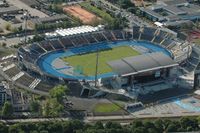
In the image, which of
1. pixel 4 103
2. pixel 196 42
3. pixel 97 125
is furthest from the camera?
pixel 196 42

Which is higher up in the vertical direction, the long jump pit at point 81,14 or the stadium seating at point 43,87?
the stadium seating at point 43,87

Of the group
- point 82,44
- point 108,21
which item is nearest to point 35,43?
point 82,44

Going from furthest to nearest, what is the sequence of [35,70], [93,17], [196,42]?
[93,17] < [196,42] < [35,70]

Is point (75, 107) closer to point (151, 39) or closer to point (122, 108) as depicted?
point (122, 108)

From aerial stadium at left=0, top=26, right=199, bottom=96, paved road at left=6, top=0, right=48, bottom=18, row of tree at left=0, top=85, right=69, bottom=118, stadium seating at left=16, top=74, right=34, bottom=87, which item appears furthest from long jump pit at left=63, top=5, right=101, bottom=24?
row of tree at left=0, top=85, right=69, bottom=118

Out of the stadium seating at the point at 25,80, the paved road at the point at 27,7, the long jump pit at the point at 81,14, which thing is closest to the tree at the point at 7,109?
the stadium seating at the point at 25,80

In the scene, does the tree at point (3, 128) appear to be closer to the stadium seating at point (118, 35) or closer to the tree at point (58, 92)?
the tree at point (58, 92)
